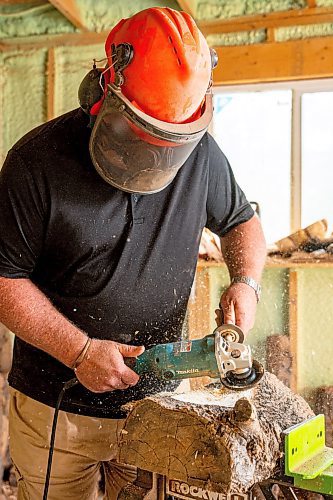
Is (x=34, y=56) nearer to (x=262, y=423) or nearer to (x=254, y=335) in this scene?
(x=254, y=335)

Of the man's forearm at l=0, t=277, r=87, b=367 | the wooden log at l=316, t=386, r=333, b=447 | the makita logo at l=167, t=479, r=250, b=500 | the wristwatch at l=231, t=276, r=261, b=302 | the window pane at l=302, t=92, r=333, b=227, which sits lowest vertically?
the wooden log at l=316, t=386, r=333, b=447

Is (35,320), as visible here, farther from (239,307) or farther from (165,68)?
(165,68)

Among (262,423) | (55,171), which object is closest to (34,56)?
(55,171)

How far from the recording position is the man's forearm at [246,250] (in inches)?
83.6

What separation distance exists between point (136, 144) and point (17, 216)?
14.8 inches

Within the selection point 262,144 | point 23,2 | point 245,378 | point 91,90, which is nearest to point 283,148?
point 262,144

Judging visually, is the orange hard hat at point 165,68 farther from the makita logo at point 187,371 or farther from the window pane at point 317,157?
the window pane at point 317,157

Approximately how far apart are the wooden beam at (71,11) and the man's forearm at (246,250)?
2265mm

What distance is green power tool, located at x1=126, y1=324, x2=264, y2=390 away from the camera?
5.20 ft

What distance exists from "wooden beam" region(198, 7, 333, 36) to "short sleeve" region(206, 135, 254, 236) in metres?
2.02

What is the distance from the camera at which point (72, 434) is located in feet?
6.43

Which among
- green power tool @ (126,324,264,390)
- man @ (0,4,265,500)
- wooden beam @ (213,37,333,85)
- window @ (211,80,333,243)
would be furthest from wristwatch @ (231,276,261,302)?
wooden beam @ (213,37,333,85)

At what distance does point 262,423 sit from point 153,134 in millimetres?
728

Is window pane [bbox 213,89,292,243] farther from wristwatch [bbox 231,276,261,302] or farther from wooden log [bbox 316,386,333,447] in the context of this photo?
wristwatch [bbox 231,276,261,302]
